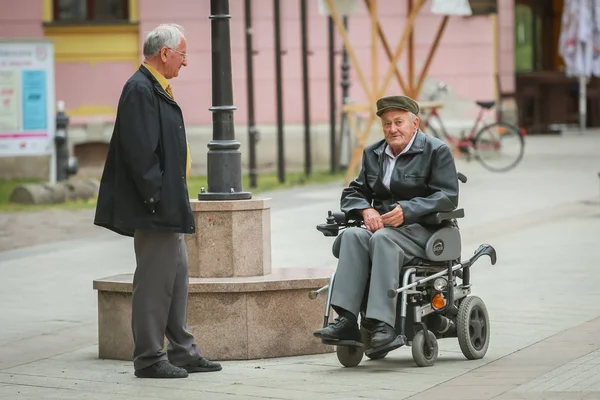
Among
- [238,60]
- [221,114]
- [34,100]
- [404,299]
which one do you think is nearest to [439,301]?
[404,299]

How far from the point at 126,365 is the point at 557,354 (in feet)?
7.36

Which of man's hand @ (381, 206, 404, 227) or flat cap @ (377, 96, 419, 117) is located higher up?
flat cap @ (377, 96, 419, 117)

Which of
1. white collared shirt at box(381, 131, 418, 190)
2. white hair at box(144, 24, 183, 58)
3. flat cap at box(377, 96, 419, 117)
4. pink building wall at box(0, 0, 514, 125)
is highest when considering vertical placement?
pink building wall at box(0, 0, 514, 125)

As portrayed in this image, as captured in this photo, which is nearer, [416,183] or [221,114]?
[416,183]

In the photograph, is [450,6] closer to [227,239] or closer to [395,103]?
[227,239]

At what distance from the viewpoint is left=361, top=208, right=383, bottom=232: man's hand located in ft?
24.0

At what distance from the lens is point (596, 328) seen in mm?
8375

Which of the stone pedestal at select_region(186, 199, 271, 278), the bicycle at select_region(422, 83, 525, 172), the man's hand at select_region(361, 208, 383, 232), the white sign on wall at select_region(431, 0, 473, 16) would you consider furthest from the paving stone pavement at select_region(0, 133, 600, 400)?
the bicycle at select_region(422, 83, 525, 172)

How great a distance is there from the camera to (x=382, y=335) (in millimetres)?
7078

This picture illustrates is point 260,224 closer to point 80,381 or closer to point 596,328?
point 80,381

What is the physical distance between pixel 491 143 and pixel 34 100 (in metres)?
6.43

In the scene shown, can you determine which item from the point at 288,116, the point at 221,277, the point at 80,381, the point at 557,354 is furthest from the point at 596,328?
the point at 288,116

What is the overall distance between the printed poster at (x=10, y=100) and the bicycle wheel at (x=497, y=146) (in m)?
6.36

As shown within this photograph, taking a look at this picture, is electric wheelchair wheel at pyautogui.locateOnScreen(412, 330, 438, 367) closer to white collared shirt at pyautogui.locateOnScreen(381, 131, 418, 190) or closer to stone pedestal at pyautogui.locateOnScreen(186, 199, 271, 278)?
white collared shirt at pyautogui.locateOnScreen(381, 131, 418, 190)
